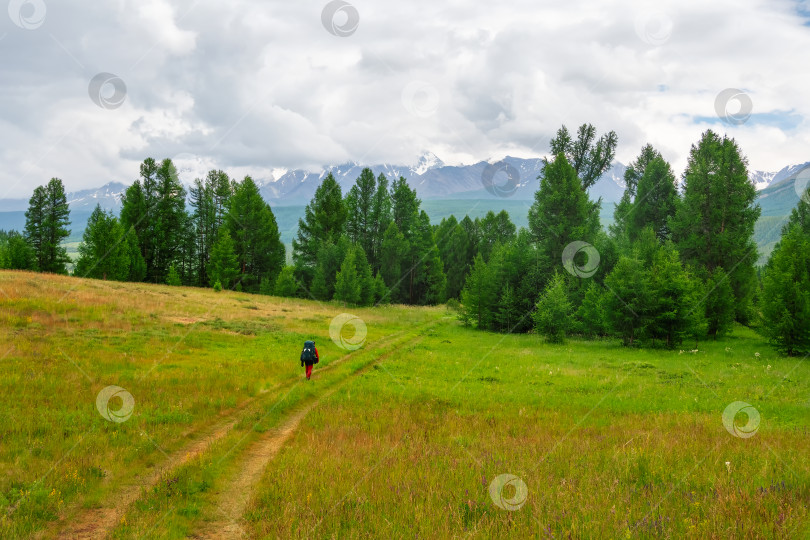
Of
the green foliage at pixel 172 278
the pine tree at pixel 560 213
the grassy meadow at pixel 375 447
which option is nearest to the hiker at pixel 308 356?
the grassy meadow at pixel 375 447

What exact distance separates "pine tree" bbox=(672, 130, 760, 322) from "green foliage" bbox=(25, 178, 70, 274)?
281ft

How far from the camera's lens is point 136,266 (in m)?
63.1

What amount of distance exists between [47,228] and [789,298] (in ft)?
298

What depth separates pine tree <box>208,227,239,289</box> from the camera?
6235cm

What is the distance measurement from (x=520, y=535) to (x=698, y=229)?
45459 millimetres

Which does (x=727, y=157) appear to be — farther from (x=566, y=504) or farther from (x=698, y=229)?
(x=566, y=504)

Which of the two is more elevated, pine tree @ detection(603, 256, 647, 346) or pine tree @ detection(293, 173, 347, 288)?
pine tree @ detection(293, 173, 347, 288)

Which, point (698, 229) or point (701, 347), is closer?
point (701, 347)

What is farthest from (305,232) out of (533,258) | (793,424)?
(793,424)

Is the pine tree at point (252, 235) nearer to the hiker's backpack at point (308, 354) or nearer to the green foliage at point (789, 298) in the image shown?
the hiker's backpack at point (308, 354)

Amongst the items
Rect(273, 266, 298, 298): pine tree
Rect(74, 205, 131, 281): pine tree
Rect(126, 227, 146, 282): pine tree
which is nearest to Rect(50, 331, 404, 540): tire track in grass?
Rect(273, 266, 298, 298): pine tree

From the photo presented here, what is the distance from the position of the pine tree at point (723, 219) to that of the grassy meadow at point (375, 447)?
78.4ft

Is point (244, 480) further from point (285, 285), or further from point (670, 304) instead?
point (285, 285)

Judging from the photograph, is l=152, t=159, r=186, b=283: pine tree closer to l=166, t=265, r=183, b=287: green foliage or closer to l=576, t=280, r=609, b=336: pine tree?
l=166, t=265, r=183, b=287: green foliage
